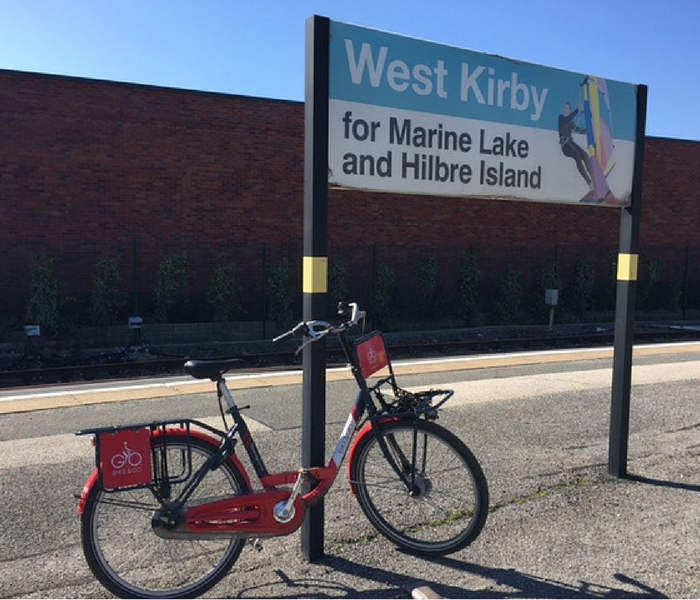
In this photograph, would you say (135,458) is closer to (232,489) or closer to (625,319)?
(232,489)

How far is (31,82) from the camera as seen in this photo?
14.2 metres

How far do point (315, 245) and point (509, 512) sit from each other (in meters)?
2.14

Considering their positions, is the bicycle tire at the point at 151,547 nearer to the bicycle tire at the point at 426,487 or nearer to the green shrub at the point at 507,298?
the bicycle tire at the point at 426,487

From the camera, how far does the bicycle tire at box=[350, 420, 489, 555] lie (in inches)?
138

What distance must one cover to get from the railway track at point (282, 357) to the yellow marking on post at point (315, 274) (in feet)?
13.8

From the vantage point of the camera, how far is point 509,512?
425 centimetres

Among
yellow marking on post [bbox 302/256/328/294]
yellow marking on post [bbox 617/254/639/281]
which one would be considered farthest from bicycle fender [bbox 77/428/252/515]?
yellow marking on post [bbox 617/254/639/281]

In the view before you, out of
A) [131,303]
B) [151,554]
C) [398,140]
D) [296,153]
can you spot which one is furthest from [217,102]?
[151,554]

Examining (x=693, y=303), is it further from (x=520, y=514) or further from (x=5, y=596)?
(x=5, y=596)

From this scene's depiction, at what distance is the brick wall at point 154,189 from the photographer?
562 inches

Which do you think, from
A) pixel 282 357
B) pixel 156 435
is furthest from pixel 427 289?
pixel 156 435

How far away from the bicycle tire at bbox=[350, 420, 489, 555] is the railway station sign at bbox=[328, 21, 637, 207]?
1.47m

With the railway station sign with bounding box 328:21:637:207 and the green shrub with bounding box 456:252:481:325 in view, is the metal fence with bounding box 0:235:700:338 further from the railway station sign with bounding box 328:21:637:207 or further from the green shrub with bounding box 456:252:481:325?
the railway station sign with bounding box 328:21:637:207

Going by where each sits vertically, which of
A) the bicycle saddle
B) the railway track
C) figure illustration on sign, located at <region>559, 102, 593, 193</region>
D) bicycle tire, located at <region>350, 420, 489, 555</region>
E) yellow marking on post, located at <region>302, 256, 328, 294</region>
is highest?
figure illustration on sign, located at <region>559, 102, 593, 193</region>
